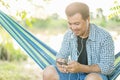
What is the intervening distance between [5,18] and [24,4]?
150 cm

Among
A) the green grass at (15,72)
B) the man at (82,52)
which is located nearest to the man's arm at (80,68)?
the man at (82,52)

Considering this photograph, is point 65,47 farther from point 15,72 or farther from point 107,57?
point 15,72

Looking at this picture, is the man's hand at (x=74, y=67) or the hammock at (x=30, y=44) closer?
the man's hand at (x=74, y=67)

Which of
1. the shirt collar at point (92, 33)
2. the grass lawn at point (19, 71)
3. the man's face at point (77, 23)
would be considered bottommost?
the grass lawn at point (19, 71)

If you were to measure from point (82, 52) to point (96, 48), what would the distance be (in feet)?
0.51

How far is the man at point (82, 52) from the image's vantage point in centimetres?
310

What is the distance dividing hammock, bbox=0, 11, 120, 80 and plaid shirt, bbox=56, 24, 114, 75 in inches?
11.7

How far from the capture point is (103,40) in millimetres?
3156

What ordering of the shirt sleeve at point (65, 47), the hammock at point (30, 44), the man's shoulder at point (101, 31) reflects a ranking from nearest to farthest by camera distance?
1. the man's shoulder at point (101, 31)
2. the shirt sleeve at point (65, 47)
3. the hammock at point (30, 44)

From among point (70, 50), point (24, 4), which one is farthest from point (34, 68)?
point (70, 50)

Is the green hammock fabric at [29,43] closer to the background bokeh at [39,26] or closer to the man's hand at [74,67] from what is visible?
the man's hand at [74,67]

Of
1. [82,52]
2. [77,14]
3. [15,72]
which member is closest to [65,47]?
[82,52]

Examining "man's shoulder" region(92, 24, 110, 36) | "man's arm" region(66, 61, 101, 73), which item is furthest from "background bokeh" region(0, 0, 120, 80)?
"man's arm" region(66, 61, 101, 73)

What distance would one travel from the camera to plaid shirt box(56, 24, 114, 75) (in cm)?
311
